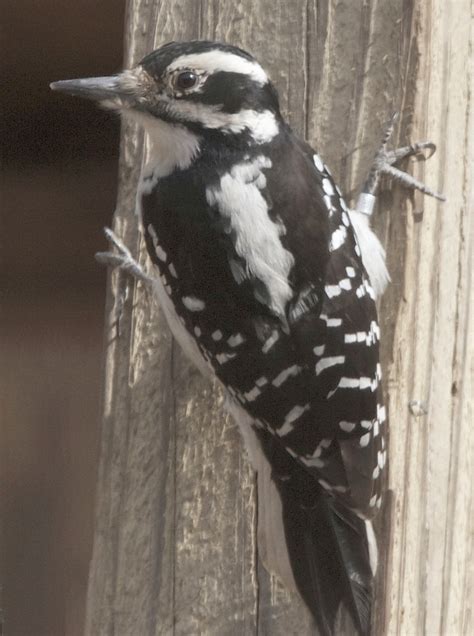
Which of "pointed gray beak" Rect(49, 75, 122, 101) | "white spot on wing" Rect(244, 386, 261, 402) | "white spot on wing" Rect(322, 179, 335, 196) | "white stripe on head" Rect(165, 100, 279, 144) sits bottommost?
"white spot on wing" Rect(244, 386, 261, 402)

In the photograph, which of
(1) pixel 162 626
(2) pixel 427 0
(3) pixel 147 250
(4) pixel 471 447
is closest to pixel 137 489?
(1) pixel 162 626

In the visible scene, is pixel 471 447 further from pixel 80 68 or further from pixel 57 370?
pixel 80 68

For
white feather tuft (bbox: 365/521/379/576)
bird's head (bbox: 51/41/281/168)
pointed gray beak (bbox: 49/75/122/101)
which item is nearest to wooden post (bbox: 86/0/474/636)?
white feather tuft (bbox: 365/521/379/576)

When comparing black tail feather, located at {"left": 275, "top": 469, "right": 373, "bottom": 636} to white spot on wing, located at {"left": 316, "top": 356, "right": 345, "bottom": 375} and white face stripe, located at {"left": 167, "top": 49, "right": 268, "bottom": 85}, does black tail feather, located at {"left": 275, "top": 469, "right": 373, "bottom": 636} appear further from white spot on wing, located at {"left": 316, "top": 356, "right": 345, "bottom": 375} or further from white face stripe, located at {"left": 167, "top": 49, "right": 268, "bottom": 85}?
white face stripe, located at {"left": 167, "top": 49, "right": 268, "bottom": 85}

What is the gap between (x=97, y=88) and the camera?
1950mm

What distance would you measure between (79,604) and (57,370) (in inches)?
17.3

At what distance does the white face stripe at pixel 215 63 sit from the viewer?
1.94m

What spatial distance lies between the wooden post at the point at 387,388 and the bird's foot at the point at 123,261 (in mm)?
23

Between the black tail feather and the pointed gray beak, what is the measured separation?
24.8 inches

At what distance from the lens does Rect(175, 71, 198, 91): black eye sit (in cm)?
197

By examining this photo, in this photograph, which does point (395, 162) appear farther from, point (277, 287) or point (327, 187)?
point (277, 287)

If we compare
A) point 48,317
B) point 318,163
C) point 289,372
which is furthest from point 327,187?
point 48,317

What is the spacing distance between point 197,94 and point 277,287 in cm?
32

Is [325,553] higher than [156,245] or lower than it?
lower
